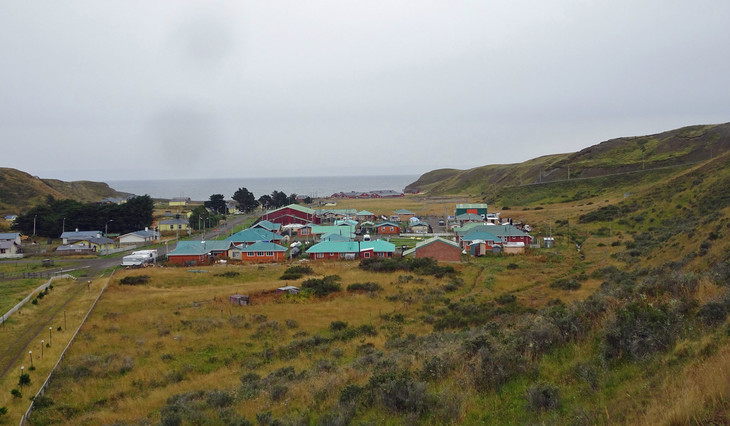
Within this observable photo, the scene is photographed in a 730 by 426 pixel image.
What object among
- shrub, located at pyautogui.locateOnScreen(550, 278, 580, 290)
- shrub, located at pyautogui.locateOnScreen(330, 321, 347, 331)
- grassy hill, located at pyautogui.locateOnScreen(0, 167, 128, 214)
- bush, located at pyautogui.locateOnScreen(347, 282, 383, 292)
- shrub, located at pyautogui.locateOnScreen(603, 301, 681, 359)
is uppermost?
grassy hill, located at pyautogui.locateOnScreen(0, 167, 128, 214)

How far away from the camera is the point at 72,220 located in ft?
195

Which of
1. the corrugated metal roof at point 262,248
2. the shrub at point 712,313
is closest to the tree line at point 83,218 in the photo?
the corrugated metal roof at point 262,248

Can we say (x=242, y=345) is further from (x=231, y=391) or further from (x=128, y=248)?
(x=128, y=248)

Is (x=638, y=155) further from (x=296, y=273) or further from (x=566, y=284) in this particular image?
(x=296, y=273)

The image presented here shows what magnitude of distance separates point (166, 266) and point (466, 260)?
26.9 meters

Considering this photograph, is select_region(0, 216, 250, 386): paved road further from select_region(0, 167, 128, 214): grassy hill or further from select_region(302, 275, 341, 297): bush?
select_region(0, 167, 128, 214): grassy hill

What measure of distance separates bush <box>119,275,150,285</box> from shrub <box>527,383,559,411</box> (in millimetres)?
29450

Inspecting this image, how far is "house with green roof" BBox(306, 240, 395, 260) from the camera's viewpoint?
1684 inches

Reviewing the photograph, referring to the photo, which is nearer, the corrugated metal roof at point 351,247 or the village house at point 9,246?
the corrugated metal roof at point 351,247

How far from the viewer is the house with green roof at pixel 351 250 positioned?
140ft

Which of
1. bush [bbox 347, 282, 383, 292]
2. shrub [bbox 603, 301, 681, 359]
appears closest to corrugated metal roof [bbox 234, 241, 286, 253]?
bush [bbox 347, 282, 383, 292]

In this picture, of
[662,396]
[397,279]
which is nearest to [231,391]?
[662,396]

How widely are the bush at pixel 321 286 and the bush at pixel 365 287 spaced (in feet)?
2.71

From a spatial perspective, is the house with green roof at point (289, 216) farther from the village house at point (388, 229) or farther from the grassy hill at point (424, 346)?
the grassy hill at point (424, 346)
